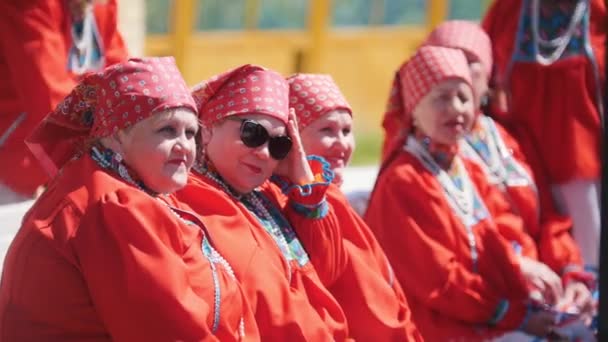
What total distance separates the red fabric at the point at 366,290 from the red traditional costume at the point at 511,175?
1001 mm

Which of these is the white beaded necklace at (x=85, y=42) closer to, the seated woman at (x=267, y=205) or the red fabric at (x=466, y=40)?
the red fabric at (x=466, y=40)

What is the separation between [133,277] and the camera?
10.1 feet

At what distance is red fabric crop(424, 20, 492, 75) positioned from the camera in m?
5.05

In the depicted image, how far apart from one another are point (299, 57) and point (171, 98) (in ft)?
25.0

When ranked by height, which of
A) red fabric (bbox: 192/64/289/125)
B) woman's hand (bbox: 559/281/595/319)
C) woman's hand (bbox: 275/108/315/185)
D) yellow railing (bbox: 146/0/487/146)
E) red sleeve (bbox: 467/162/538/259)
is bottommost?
yellow railing (bbox: 146/0/487/146)

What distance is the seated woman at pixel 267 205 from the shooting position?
3.56 metres

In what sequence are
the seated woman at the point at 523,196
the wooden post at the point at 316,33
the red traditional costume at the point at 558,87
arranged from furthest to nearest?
the wooden post at the point at 316,33
the red traditional costume at the point at 558,87
the seated woman at the point at 523,196

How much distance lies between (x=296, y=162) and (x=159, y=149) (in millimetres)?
700

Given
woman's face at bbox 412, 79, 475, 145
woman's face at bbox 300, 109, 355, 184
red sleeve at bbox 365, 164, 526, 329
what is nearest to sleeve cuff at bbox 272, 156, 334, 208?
woman's face at bbox 300, 109, 355, 184

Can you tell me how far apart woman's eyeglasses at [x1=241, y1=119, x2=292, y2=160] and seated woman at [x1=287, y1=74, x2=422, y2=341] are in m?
0.45

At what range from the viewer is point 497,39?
18.3 ft

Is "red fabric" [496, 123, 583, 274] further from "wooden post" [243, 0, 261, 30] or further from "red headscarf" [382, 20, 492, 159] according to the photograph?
"wooden post" [243, 0, 261, 30]

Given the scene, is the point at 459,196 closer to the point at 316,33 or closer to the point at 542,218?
the point at 542,218

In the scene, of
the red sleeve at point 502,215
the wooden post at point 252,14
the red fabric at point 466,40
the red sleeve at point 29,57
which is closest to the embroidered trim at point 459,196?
the red sleeve at point 502,215
